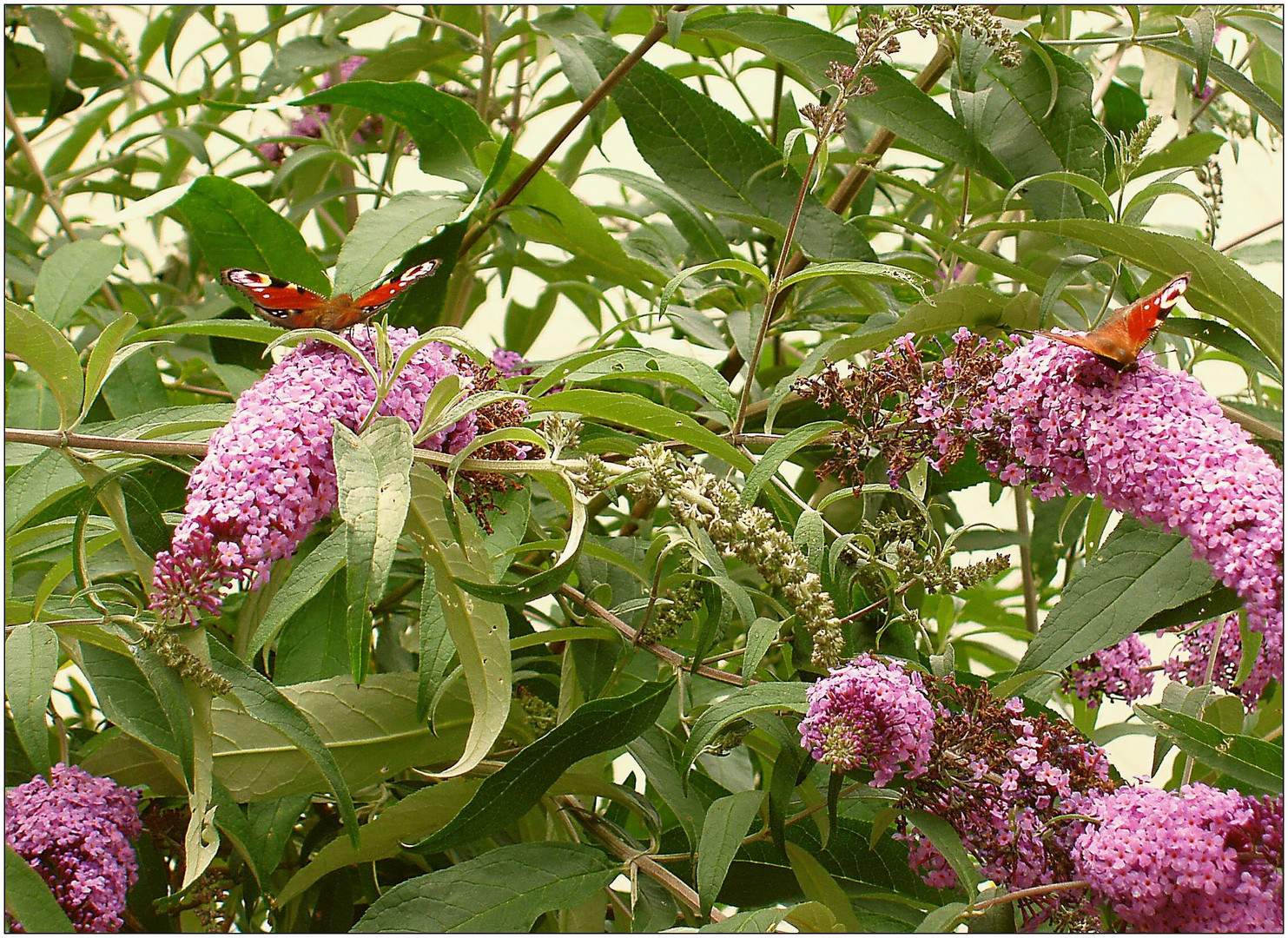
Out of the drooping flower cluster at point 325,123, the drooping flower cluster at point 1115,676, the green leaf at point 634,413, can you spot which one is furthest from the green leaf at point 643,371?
the drooping flower cluster at point 325,123

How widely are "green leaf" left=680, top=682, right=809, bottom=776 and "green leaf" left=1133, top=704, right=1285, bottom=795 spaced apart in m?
0.14

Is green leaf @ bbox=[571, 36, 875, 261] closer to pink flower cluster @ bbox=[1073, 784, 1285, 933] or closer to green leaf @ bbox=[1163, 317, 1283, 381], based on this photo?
green leaf @ bbox=[1163, 317, 1283, 381]

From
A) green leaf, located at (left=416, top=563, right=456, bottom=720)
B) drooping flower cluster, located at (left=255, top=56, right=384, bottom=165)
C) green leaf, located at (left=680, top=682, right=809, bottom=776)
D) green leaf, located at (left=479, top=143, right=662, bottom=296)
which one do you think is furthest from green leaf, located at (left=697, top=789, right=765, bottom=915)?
drooping flower cluster, located at (left=255, top=56, right=384, bottom=165)

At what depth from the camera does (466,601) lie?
1.47ft

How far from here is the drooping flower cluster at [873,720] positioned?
15.6 inches

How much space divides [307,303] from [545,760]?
213mm

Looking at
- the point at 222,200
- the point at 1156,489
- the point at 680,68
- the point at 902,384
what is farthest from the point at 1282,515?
the point at 680,68

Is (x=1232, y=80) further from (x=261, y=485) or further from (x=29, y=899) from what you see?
(x=29, y=899)

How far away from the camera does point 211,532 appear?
0.38 meters

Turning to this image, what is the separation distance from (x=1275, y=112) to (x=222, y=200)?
2.05 ft

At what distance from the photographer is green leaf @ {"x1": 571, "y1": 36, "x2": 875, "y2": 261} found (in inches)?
26.8

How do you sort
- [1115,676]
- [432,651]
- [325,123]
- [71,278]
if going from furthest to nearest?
[325,123], [71,278], [1115,676], [432,651]

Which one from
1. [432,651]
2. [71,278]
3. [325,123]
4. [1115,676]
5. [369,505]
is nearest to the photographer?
[369,505]

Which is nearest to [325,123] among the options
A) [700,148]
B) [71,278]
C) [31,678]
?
[71,278]
